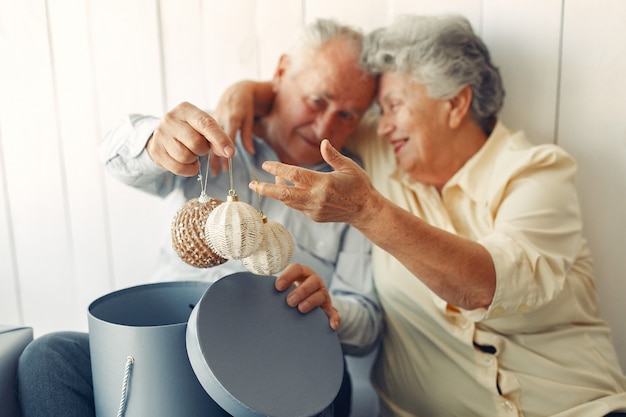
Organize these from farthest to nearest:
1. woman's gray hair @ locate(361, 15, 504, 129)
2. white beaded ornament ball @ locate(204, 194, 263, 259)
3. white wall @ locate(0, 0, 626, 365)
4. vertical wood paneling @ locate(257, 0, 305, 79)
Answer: vertical wood paneling @ locate(257, 0, 305, 79) → white wall @ locate(0, 0, 626, 365) → woman's gray hair @ locate(361, 15, 504, 129) → white beaded ornament ball @ locate(204, 194, 263, 259)

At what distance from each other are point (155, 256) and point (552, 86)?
114 centimetres

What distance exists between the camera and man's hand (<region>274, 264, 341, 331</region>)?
92cm

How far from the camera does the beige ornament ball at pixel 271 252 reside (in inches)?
32.7

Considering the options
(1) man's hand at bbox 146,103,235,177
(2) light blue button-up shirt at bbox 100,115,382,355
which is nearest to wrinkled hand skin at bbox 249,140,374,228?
(1) man's hand at bbox 146,103,235,177

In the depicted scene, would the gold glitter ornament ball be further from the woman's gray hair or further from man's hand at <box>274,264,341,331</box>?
the woman's gray hair

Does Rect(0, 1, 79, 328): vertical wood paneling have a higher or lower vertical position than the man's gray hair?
lower

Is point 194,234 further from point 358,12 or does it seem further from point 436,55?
point 358,12

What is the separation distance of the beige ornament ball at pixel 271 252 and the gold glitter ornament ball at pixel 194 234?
58 mm

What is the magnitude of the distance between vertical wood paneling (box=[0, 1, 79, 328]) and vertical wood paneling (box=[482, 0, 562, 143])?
46.5 inches

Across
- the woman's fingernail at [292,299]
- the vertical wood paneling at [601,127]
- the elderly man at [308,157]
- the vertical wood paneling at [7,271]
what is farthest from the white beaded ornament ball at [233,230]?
the vertical wood paneling at [7,271]

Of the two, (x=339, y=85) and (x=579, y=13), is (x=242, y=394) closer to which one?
(x=339, y=85)

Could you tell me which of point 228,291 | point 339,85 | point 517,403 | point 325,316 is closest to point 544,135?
point 339,85

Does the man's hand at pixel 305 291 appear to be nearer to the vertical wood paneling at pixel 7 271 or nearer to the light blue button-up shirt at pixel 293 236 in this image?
the light blue button-up shirt at pixel 293 236

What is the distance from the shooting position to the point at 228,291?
0.84 metres
